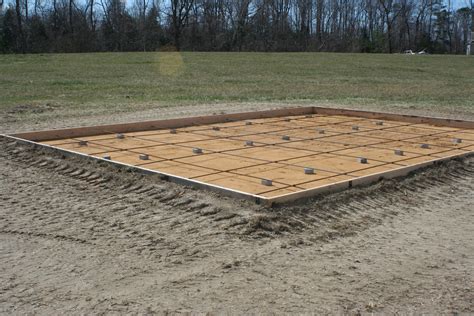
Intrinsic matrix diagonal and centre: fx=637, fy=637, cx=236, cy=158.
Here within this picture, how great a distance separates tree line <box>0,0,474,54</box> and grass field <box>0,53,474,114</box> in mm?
13482

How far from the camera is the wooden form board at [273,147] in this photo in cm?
545

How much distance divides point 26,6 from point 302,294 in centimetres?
4651

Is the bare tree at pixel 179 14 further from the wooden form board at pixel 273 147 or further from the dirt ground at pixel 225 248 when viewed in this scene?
the dirt ground at pixel 225 248

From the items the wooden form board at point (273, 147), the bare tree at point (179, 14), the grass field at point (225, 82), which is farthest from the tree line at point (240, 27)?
the wooden form board at point (273, 147)

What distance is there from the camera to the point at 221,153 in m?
6.76

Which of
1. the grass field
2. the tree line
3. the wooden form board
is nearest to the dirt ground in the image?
the wooden form board

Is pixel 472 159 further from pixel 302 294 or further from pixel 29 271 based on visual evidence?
pixel 29 271

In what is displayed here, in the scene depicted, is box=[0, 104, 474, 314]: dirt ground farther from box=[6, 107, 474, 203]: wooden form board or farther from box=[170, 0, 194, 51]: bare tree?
box=[170, 0, 194, 51]: bare tree

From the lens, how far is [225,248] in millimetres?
4039

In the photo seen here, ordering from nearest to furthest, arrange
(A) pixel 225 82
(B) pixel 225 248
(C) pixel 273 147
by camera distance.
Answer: (B) pixel 225 248 → (C) pixel 273 147 → (A) pixel 225 82

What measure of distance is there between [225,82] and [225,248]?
1590cm

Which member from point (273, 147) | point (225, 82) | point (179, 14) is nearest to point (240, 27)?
point (179, 14)

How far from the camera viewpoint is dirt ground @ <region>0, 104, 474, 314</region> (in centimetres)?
335

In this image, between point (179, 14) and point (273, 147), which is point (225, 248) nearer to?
point (273, 147)
